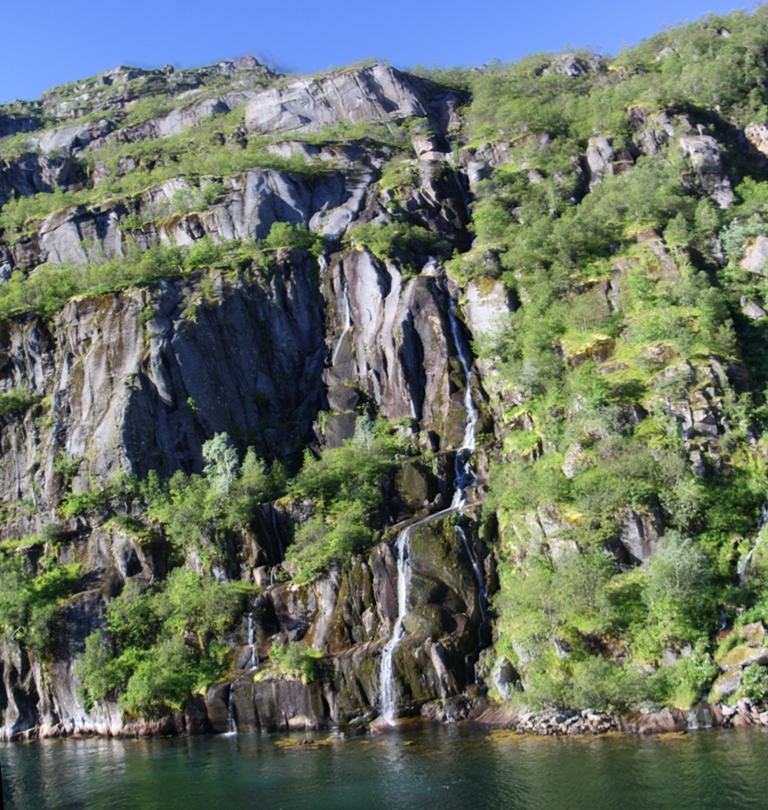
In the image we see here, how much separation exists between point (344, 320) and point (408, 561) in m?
34.9

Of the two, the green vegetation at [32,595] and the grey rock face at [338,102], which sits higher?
the grey rock face at [338,102]

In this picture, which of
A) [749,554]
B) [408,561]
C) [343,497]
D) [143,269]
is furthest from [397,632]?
[143,269]

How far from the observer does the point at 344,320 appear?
251ft

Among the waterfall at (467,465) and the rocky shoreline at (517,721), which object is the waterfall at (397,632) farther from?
the waterfall at (467,465)

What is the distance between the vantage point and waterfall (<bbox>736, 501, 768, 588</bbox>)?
39.8m

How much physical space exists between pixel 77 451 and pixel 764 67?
94.1 m

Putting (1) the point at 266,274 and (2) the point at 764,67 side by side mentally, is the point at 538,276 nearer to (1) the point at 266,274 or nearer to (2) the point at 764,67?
(1) the point at 266,274

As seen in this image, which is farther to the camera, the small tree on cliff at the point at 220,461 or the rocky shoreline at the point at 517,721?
the small tree on cliff at the point at 220,461

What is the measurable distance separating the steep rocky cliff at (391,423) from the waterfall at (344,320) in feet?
1.36

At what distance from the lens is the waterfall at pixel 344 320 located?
74.2m

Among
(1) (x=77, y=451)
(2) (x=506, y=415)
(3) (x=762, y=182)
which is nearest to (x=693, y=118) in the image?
(3) (x=762, y=182)

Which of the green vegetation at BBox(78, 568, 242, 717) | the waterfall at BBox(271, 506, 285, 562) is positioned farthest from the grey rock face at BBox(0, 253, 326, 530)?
the green vegetation at BBox(78, 568, 242, 717)

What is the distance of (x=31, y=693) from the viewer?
5372 cm

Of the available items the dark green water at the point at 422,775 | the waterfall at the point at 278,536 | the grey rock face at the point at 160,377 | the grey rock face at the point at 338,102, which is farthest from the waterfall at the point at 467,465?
the grey rock face at the point at 338,102
